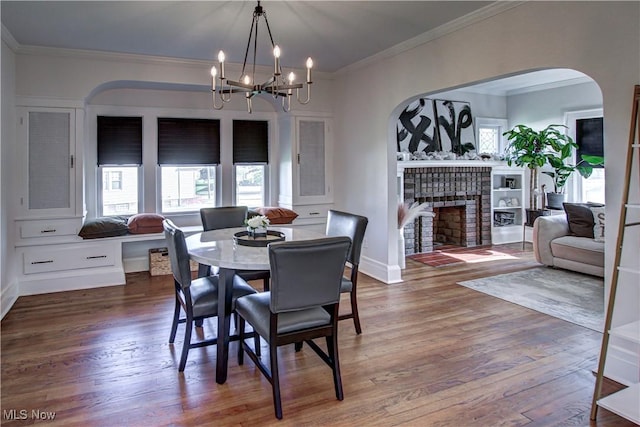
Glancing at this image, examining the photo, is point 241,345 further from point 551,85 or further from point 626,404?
point 551,85

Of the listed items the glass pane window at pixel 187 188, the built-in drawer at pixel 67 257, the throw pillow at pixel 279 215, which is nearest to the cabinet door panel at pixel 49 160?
the built-in drawer at pixel 67 257

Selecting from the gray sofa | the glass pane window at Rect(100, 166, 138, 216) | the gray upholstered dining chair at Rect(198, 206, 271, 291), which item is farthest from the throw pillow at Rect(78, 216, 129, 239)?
the gray sofa

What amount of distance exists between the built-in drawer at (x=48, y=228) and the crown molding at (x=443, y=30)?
379 cm

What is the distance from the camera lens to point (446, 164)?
6707 millimetres

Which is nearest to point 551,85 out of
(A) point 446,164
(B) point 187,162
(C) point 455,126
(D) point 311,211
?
(C) point 455,126

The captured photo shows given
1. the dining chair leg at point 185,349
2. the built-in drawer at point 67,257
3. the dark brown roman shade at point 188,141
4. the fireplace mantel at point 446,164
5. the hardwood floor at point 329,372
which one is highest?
the dark brown roman shade at point 188,141

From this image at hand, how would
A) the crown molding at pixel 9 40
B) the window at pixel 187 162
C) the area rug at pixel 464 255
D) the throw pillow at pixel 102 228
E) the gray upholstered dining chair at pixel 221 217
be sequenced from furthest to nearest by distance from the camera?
the area rug at pixel 464 255, the window at pixel 187 162, the throw pillow at pixel 102 228, the gray upholstered dining chair at pixel 221 217, the crown molding at pixel 9 40

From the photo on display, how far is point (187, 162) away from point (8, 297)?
8.41 feet

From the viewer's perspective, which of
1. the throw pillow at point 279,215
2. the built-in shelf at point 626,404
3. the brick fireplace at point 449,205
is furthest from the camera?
the brick fireplace at point 449,205

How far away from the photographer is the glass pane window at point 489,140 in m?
7.78

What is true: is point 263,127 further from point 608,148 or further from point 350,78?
point 608,148

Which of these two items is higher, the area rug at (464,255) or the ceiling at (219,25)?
the ceiling at (219,25)

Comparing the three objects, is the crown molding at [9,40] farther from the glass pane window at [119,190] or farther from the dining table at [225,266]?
the dining table at [225,266]

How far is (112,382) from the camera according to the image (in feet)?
8.77
